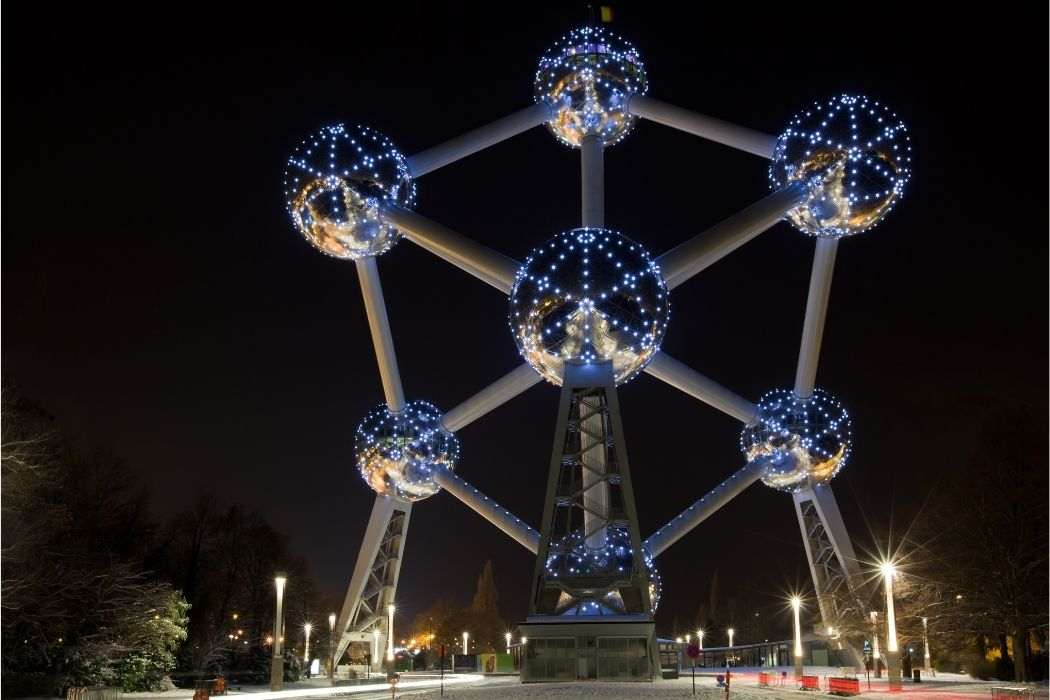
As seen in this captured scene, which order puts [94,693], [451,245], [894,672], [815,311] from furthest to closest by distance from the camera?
[815,311] < [451,245] < [894,672] < [94,693]

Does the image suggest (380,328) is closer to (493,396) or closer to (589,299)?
(493,396)

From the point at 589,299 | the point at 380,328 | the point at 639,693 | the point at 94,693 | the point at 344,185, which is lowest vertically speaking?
the point at 94,693

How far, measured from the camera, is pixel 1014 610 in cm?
2986

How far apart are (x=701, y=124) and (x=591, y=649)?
637 inches

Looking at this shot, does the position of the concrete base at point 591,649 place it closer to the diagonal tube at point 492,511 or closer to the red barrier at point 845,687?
the red barrier at point 845,687

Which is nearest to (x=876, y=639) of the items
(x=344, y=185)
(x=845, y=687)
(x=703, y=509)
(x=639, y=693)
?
(x=703, y=509)

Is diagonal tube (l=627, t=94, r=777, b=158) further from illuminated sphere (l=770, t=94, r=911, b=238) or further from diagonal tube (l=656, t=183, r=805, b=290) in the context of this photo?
diagonal tube (l=656, t=183, r=805, b=290)

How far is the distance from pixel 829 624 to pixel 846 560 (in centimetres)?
263

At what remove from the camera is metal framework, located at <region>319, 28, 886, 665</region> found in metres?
27.5

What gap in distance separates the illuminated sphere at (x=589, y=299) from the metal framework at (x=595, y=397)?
1.79m

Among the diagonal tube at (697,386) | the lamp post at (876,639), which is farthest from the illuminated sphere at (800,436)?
the lamp post at (876,639)

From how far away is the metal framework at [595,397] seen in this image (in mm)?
27547

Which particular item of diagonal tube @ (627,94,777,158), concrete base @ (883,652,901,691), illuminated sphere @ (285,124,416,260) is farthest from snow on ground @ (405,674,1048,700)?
diagonal tube @ (627,94,777,158)

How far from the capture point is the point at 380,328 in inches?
1358
